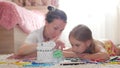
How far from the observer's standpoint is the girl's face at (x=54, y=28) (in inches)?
56.1

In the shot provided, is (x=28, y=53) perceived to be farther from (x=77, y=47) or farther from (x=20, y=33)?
(x=20, y=33)

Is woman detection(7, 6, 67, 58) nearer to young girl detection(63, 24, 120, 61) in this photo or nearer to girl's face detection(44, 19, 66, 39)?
girl's face detection(44, 19, 66, 39)

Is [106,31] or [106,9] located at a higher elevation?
[106,9]

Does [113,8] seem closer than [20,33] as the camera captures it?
No

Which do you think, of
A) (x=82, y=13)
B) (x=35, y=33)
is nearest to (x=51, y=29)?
(x=35, y=33)

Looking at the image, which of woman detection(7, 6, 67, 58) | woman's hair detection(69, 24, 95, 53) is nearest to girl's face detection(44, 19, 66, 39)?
woman detection(7, 6, 67, 58)

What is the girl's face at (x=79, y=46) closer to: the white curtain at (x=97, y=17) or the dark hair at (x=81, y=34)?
the dark hair at (x=81, y=34)

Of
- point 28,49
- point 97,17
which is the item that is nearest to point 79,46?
point 28,49

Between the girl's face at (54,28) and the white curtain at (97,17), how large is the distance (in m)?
2.00

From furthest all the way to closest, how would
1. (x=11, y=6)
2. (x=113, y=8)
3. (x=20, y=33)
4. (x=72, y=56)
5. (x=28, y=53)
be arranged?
1. (x=113, y=8)
2. (x=20, y=33)
3. (x=11, y=6)
4. (x=28, y=53)
5. (x=72, y=56)

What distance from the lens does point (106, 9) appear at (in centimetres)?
349

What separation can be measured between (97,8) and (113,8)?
0.24 metres

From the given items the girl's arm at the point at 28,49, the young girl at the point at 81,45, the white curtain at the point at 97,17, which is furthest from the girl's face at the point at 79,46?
the white curtain at the point at 97,17

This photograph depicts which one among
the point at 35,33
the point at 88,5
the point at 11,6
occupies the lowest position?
the point at 35,33
